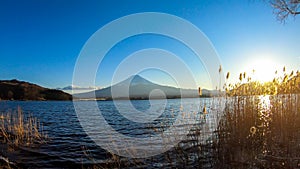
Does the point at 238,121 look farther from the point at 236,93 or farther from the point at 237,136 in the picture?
the point at 236,93

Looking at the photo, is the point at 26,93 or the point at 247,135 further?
the point at 26,93

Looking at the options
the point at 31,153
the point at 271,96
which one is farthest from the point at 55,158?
the point at 271,96

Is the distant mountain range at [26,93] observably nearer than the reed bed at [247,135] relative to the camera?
No

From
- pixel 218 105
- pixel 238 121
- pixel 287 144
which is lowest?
pixel 287 144

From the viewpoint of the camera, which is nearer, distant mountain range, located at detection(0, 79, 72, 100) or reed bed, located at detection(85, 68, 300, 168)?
reed bed, located at detection(85, 68, 300, 168)

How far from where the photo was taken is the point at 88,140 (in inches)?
414

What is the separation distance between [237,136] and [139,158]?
2885 millimetres

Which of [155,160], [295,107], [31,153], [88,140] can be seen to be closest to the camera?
[155,160]

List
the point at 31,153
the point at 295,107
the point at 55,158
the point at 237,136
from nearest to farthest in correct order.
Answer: the point at 237,136 → the point at 295,107 → the point at 55,158 → the point at 31,153

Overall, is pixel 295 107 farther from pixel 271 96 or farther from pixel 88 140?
pixel 88 140

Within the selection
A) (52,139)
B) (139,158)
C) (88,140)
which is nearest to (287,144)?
(139,158)

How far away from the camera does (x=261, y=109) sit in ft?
25.6

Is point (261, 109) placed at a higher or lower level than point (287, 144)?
higher

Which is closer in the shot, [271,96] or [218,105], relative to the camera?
[218,105]
